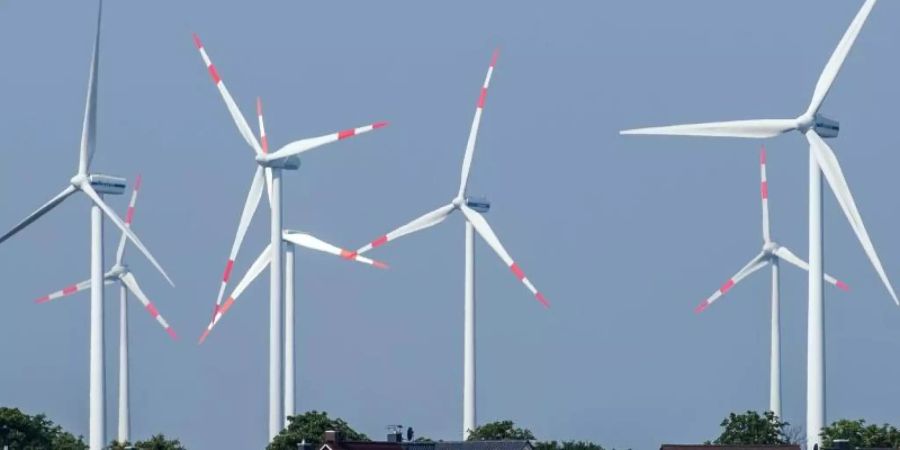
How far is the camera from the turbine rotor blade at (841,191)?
173 metres

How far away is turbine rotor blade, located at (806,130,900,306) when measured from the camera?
566 feet

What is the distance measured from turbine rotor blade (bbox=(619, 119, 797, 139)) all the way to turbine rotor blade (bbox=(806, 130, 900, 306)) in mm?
1888

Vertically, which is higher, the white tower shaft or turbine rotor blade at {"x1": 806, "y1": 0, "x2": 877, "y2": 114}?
turbine rotor blade at {"x1": 806, "y1": 0, "x2": 877, "y2": 114}

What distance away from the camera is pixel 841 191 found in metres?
182

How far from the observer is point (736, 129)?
189500 millimetres

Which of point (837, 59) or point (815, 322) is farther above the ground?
point (837, 59)

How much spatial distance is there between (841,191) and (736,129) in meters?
10.3

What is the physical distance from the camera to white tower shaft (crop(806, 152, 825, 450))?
615ft

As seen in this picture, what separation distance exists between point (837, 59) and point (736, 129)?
7725mm

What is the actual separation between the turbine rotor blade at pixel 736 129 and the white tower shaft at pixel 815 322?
3691mm

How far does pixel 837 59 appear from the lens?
188375 millimetres

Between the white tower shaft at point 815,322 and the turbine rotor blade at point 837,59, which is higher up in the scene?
the turbine rotor blade at point 837,59

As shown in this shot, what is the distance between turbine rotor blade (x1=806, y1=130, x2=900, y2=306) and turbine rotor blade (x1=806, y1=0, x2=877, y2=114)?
2145 millimetres

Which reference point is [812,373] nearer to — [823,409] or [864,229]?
[823,409]
